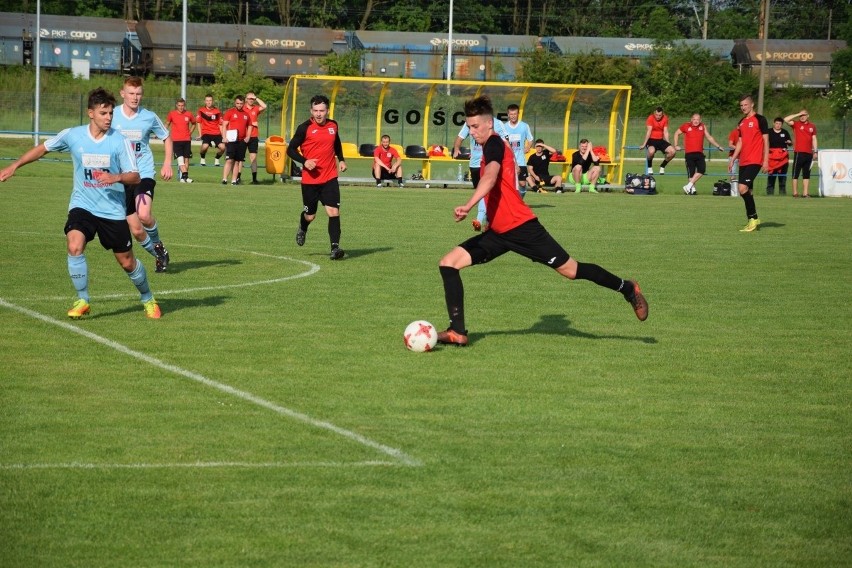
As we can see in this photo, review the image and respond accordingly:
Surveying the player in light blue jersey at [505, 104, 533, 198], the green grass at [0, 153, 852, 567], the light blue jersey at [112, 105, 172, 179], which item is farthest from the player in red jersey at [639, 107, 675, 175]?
the light blue jersey at [112, 105, 172, 179]

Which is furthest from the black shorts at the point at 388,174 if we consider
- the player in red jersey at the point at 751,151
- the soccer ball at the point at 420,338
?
the soccer ball at the point at 420,338

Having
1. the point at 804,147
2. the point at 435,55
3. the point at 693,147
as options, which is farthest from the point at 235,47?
the point at 804,147

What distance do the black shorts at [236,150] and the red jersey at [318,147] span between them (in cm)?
1493

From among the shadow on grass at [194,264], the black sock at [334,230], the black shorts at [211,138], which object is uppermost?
the black shorts at [211,138]

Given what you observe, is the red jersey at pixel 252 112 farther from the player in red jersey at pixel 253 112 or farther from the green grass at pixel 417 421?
the green grass at pixel 417 421

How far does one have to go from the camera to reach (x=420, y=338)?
9266 mm

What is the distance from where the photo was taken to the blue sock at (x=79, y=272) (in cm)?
1014

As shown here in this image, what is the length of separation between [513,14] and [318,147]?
80.9 m

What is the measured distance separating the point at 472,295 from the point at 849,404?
516 centimetres

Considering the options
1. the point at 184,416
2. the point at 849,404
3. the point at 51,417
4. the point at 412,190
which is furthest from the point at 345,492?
the point at 412,190

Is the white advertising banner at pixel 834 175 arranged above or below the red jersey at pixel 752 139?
below

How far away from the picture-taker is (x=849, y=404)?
8.01 meters

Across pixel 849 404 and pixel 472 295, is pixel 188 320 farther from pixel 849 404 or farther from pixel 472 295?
pixel 849 404

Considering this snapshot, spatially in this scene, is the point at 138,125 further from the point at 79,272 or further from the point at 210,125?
the point at 210,125
